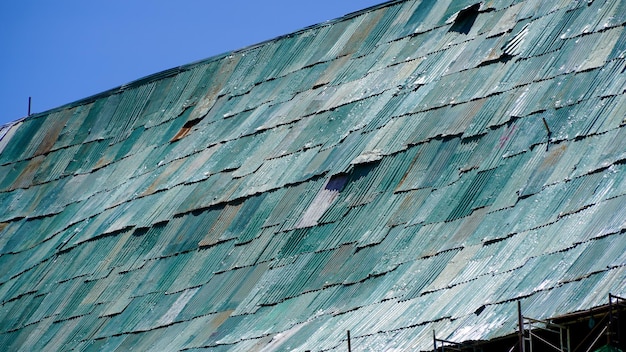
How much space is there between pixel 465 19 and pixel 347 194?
6126mm

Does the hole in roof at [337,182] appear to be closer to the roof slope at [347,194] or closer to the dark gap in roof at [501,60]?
the roof slope at [347,194]


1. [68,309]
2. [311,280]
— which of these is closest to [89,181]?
[68,309]

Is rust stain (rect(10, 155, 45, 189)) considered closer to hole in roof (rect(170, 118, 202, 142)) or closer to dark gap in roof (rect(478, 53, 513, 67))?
hole in roof (rect(170, 118, 202, 142))

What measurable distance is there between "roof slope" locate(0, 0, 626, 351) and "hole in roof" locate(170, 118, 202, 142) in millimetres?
139

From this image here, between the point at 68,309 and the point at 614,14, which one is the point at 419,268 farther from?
the point at 68,309

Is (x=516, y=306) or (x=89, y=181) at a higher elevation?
(x=89, y=181)

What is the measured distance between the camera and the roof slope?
1168 inches

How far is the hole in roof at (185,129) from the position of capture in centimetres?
4281

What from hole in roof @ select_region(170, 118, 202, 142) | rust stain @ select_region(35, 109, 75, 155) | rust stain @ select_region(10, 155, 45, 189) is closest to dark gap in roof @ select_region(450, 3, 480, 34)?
hole in roof @ select_region(170, 118, 202, 142)

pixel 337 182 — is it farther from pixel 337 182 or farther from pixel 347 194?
pixel 347 194

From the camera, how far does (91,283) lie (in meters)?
39.1

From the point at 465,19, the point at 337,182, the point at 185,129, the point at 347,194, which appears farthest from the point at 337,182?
the point at 185,129

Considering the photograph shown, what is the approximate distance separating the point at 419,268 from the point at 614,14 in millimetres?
7906

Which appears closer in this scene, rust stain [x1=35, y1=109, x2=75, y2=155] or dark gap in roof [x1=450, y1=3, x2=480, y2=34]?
dark gap in roof [x1=450, y1=3, x2=480, y2=34]
